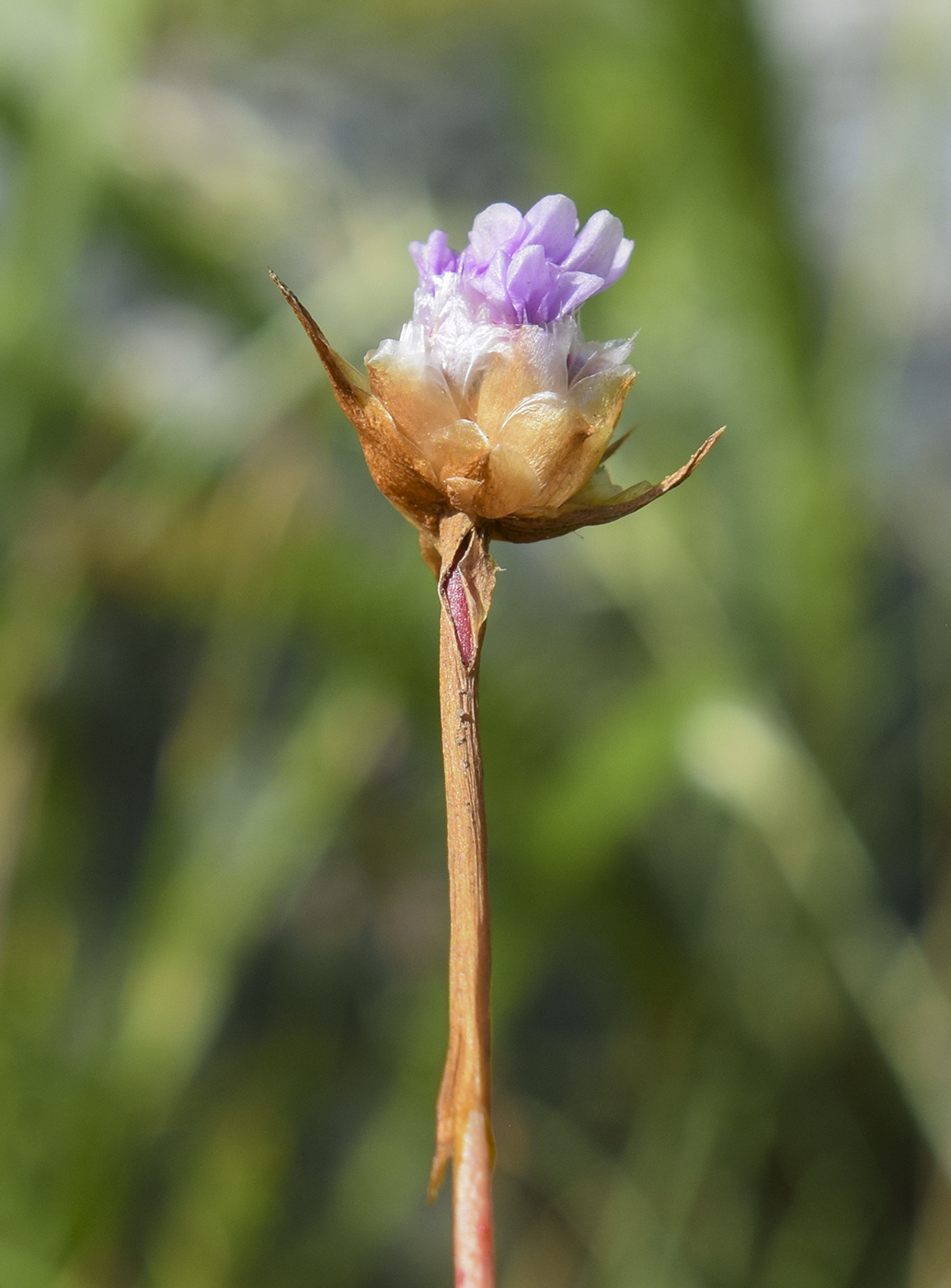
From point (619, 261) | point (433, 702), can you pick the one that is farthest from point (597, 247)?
point (433, 702)

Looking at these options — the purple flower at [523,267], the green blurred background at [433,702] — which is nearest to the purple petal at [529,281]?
the purple flower at [523,267]

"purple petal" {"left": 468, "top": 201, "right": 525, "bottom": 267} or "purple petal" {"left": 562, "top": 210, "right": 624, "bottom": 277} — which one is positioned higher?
"purple petal" {"left": 562, "top": 210, "right": 624, "bottom": 277}

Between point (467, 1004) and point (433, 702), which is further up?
point (433, 702)

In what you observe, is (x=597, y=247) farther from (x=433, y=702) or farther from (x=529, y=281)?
(x=433, y=702)

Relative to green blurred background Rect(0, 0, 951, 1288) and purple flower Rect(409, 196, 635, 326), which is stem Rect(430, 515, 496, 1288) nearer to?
purple flower Rect(409, 196, 635, 326)

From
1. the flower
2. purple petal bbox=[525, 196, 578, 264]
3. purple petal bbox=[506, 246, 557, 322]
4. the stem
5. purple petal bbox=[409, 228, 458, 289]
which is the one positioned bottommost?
the stem

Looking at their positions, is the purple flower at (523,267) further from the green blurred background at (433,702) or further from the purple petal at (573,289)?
the green blurred background at (433,702)

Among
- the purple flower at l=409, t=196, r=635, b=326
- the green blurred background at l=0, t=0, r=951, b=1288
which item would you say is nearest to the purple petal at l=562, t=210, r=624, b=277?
the purple flower at l=409, t=196, r=635, b=326

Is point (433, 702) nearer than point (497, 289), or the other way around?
point (497, 289)
